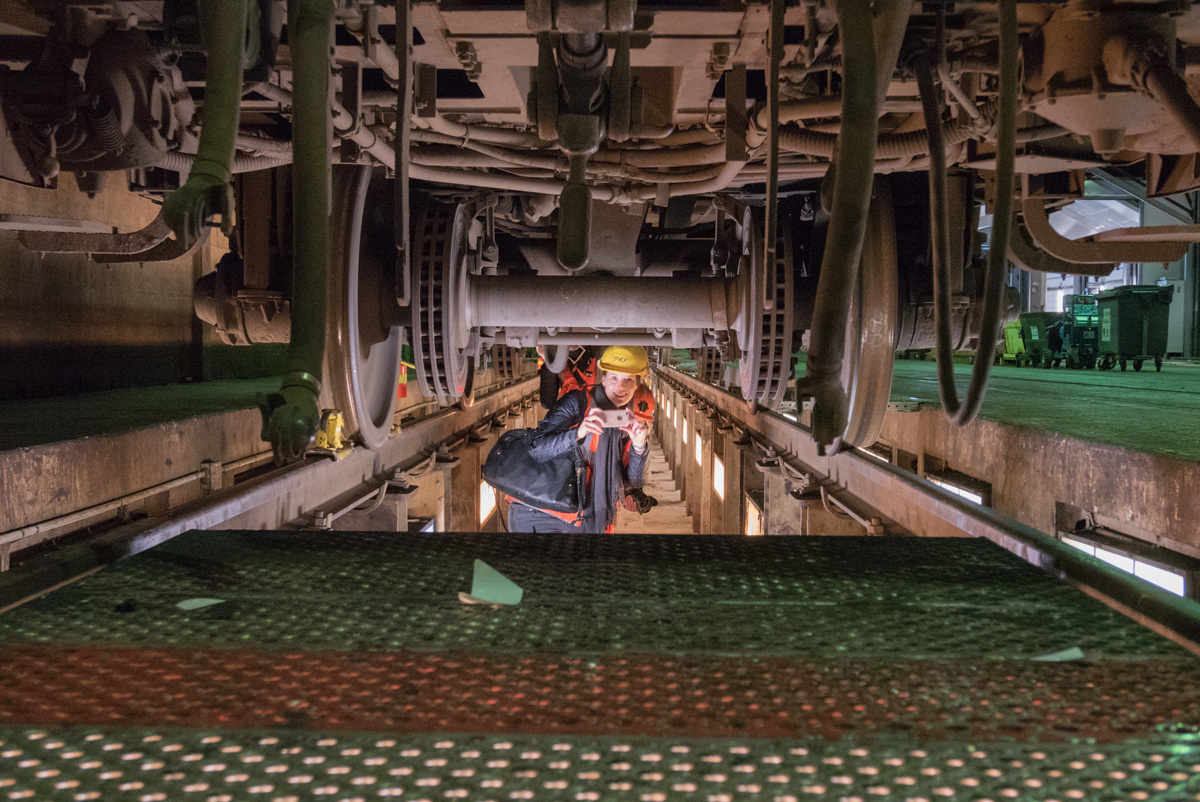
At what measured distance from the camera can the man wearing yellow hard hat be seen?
5871 mm

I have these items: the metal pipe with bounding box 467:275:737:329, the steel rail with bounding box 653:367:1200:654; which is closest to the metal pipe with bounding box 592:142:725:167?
the metal pipe with bounding box 467:275:737:329

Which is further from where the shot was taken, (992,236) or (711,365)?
(711,365)

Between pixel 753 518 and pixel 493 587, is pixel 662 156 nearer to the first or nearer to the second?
pixel 493 587

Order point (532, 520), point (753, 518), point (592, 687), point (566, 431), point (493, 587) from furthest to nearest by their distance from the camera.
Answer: point (753, 518) → point (532, 520) → point (566, 431) → point (493, 587) → point (592, 687)

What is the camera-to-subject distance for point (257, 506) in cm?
336

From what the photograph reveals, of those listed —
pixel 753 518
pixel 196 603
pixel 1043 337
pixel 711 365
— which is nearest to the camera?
pixel 196 603

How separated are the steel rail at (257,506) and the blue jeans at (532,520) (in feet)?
3.17

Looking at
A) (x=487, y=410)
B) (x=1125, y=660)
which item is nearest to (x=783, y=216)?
(x=1125, y=660)

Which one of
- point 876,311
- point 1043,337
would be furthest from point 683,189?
point 1043,337

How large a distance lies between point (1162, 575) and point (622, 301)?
2.37 metres

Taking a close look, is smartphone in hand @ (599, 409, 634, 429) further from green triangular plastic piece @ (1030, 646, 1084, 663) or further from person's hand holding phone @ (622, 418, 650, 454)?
green triangular plastic piece @ (1030, 646, 1084, 663)

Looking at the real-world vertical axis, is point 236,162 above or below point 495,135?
below

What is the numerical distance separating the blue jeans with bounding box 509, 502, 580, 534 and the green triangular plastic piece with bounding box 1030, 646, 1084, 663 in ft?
16.6

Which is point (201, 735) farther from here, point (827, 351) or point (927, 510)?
point (927, 510)
